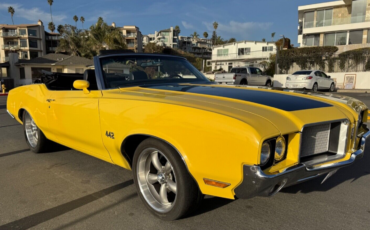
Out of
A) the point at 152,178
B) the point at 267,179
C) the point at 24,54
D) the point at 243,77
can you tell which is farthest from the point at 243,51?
the point at 267,179

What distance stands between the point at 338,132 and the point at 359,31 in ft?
118

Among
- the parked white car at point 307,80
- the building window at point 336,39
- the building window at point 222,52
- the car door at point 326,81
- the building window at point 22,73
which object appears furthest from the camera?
the building window at point 222,52

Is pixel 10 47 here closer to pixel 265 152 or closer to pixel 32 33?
pixel 32 33

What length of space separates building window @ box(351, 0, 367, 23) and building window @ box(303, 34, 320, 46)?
403 centimetres

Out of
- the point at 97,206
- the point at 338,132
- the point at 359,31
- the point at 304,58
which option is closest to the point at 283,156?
the point at 338,132

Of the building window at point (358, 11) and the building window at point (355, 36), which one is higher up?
the building window at point (358, 11)

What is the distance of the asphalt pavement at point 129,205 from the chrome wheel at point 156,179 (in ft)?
0.48

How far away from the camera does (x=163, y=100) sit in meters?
2.47

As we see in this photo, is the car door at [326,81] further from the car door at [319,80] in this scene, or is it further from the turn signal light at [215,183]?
the turn signal light at [215,183]

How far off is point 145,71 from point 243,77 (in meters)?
16.3

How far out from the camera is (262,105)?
235 centimetres

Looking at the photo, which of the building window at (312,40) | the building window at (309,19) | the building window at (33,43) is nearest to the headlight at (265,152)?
the building window at (312,40)

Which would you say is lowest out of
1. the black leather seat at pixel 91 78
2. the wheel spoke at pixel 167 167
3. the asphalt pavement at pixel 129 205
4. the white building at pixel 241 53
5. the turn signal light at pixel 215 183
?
the asphalt pavement at pixel 129 205

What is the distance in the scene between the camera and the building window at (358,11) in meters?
31.3
